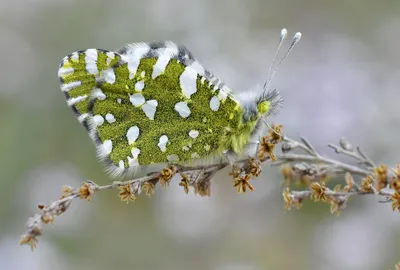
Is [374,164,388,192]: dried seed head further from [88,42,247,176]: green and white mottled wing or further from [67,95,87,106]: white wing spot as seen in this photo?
[67,95,87,106]: white wing spot

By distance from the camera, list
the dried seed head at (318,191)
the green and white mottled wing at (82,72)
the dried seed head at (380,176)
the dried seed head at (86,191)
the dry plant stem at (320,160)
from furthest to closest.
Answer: the green and white mottled wing at (82,72)
the dry plant stem at (320,160)
the dried seed head at (318,191)
the dried seed head at (86,191)
the dried seed head at (380,176)

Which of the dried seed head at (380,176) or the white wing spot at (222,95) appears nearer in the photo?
the dried seed head at (380,176)

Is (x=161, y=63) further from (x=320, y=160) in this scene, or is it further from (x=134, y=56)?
(x=320, y=160)

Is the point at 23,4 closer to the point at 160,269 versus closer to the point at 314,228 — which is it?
the point at 160,269

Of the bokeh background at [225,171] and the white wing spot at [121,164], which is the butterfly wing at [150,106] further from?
the bokeh background at [225,171]

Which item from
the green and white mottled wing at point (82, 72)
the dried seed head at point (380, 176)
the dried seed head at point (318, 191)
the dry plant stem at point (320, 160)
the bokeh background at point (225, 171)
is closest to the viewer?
the dried seed head at point (380, 176)

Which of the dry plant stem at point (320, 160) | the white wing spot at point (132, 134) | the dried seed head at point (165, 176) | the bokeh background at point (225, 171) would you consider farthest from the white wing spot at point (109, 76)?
the bokeh background at point (225, 171)

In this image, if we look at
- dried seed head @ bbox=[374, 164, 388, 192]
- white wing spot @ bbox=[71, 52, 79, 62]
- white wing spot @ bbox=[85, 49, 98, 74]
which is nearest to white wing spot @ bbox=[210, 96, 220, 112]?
white wing spot @ bbox=[85, 49, 98, 74]

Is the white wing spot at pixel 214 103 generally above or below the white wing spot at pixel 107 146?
above

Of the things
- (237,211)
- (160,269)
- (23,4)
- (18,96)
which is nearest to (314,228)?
(237,211)
